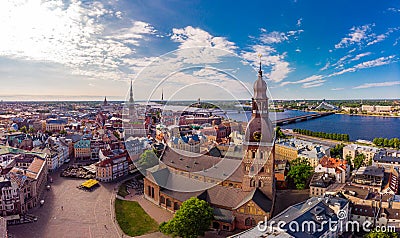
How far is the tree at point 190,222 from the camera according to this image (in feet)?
51.1

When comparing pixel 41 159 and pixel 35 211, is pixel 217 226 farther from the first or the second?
pixel 41 159

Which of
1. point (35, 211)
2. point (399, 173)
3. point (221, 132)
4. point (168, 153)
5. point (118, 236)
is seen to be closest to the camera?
point (118, 236)

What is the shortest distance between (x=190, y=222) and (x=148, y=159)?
12.3 m

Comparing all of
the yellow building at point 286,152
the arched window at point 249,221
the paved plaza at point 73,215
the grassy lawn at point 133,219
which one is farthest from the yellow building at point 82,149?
the arched window at point 249,221

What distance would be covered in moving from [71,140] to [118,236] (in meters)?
26.9

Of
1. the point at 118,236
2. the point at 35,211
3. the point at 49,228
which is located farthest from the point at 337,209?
the point at 35,211

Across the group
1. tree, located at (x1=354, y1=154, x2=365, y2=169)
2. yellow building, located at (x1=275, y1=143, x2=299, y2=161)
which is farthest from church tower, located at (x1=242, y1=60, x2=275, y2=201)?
yellow building, located at (x1=275, y1=143, x2=299, y2=161)

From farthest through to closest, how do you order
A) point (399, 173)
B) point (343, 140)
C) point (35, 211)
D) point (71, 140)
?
point (343, 140)
point (71, 140)
point (399, 173)
point (35, 211)

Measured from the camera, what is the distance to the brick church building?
15.5 meters

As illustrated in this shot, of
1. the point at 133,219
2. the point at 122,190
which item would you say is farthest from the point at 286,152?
the point at 133,219

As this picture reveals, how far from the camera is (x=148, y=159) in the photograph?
1065 inches

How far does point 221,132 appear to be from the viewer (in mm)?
30609

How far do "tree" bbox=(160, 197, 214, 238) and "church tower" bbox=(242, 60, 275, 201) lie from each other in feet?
9.97

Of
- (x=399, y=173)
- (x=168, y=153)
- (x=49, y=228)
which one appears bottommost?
(x=49, y=228)
